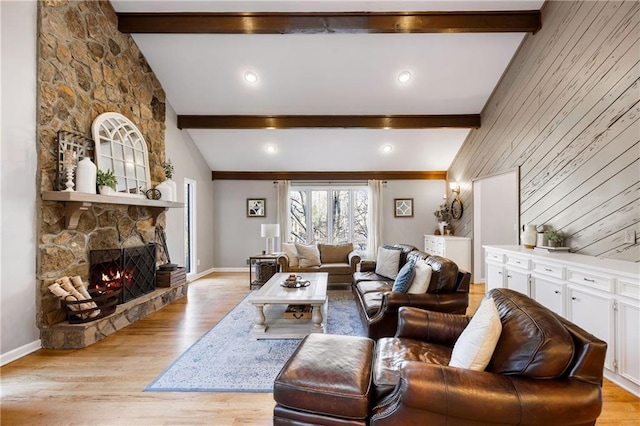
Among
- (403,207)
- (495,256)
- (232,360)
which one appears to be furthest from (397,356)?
(403,207)

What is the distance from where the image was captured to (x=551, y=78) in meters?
3.88

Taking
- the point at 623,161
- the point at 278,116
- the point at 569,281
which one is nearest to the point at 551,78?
the point at 623,161

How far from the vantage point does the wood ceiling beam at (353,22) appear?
156 inches

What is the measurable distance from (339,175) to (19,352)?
235 inches

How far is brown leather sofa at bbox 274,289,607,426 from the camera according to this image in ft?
4.31

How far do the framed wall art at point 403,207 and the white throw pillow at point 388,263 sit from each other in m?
2.86

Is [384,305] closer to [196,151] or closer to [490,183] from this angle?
[490,183]

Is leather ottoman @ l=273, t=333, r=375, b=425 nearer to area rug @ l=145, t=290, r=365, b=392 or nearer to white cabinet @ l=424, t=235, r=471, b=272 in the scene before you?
area rug @ l=145, t=290, r=365, b=392

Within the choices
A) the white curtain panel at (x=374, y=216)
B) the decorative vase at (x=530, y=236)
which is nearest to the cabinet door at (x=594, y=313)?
the decorative vase at (x=530, y=236)

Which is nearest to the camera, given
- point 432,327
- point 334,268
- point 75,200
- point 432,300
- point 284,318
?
point 432,327

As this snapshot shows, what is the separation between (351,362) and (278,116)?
191 inches

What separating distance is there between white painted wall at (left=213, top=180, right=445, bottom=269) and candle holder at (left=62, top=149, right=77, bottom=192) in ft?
14.2

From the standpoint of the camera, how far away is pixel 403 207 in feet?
24.8

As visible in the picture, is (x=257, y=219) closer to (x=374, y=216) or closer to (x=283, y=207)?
(x=283, y=207)
